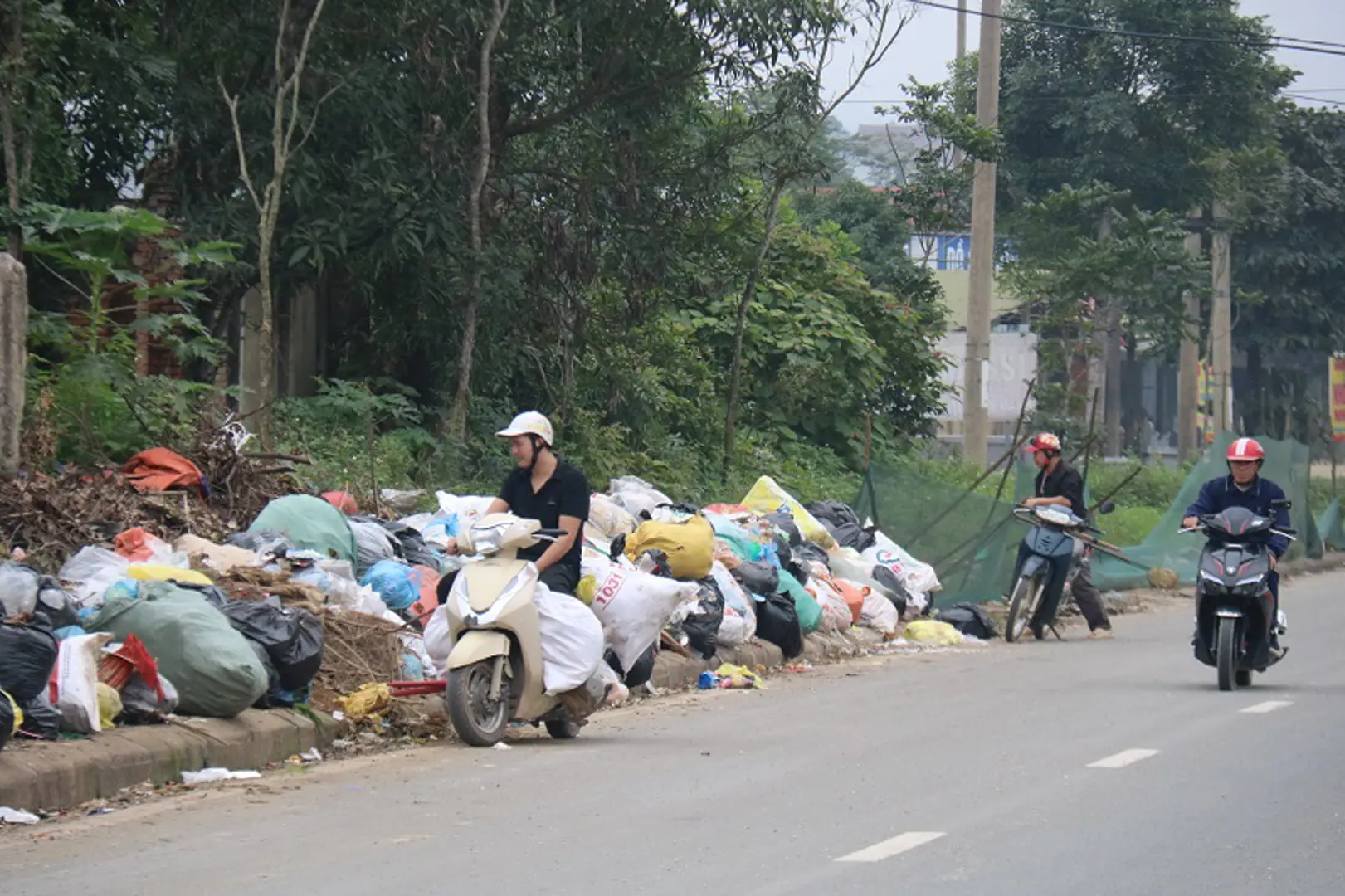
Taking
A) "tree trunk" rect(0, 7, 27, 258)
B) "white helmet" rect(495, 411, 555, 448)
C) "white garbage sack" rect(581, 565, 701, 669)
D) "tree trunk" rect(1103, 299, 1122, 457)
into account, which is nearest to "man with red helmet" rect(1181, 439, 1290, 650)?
"white garbage sack" rect(581, 565, 701, 669)

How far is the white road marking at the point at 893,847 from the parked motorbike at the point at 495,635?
300cm

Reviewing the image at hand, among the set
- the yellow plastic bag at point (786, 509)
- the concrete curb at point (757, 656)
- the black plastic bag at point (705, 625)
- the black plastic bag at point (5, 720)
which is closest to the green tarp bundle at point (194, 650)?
the black plastic bag at point (5, 720)

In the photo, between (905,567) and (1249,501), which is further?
(905,567)

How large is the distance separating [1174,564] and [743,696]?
1230 cm

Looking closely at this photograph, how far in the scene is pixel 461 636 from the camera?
9.94m

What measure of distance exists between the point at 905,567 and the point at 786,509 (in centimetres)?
125

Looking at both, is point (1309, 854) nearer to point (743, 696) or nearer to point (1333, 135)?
point (743, 696)

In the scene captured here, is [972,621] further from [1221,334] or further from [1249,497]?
[1221,334]

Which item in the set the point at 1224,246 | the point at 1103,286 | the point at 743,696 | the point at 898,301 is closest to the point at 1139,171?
the point at 1224,246

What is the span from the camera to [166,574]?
10.8m

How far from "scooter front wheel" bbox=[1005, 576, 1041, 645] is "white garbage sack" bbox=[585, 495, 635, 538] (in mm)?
3381

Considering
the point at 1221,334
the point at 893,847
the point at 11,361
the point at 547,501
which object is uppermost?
the point at 1221,334

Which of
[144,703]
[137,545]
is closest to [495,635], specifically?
[144,703]

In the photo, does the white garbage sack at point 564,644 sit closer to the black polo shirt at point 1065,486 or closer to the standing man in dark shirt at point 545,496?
the standing man in dark shirt at point 545,496
